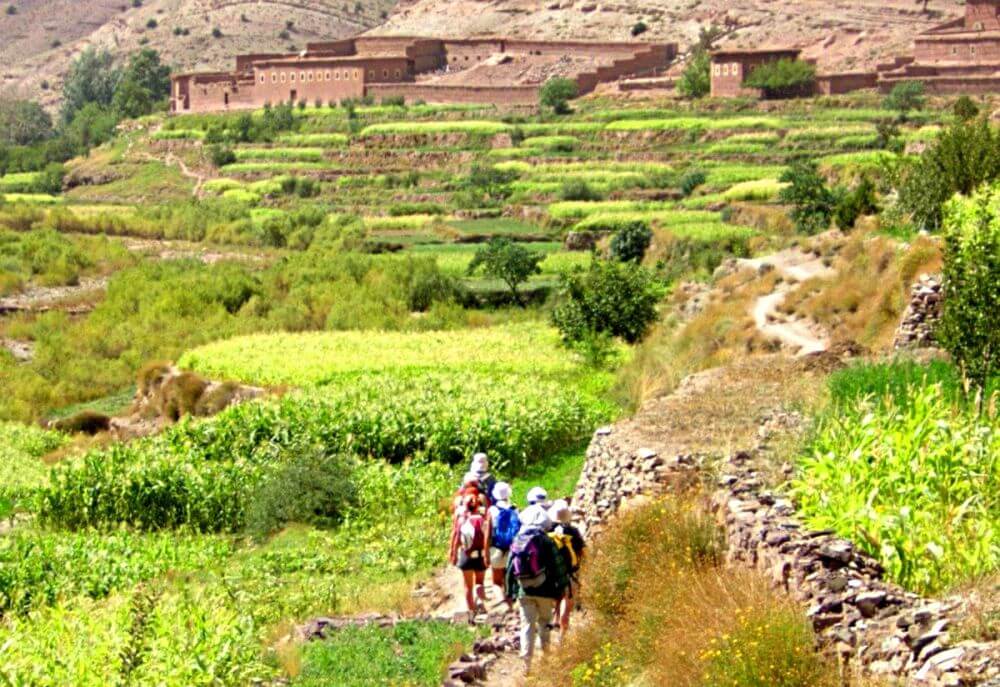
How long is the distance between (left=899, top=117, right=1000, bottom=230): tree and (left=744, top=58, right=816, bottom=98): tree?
3842 centimetres

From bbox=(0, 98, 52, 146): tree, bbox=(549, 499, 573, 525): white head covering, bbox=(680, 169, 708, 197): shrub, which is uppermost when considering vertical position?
bbox=(549, 499, 573, 525): white head covering

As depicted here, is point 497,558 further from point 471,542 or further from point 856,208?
point 856,208

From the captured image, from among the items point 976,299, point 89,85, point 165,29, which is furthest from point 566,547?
point 165,29

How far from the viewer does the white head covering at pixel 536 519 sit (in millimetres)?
12273

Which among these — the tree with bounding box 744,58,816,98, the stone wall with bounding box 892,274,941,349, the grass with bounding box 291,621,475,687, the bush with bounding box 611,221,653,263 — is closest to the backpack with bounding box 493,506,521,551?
the grass with bounding box 291,621,475,687

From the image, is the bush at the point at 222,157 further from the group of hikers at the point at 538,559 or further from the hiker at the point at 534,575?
the hiker at the point at 534,575

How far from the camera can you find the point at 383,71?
253ft

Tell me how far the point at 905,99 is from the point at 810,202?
23.1 meters

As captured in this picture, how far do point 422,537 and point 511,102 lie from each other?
57523 millimetres

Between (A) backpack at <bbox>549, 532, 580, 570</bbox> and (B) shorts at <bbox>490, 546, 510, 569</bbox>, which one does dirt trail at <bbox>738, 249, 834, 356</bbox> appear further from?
(A) backpack at <bbox>549, 532, 580, 570</bbox>

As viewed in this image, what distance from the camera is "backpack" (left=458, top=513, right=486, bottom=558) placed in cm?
1414

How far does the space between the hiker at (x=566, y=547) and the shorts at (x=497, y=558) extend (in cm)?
126

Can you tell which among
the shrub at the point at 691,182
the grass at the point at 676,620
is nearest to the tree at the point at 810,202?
the shrub at the point at 691,182

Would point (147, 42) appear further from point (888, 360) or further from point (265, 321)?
point (888, 360)
